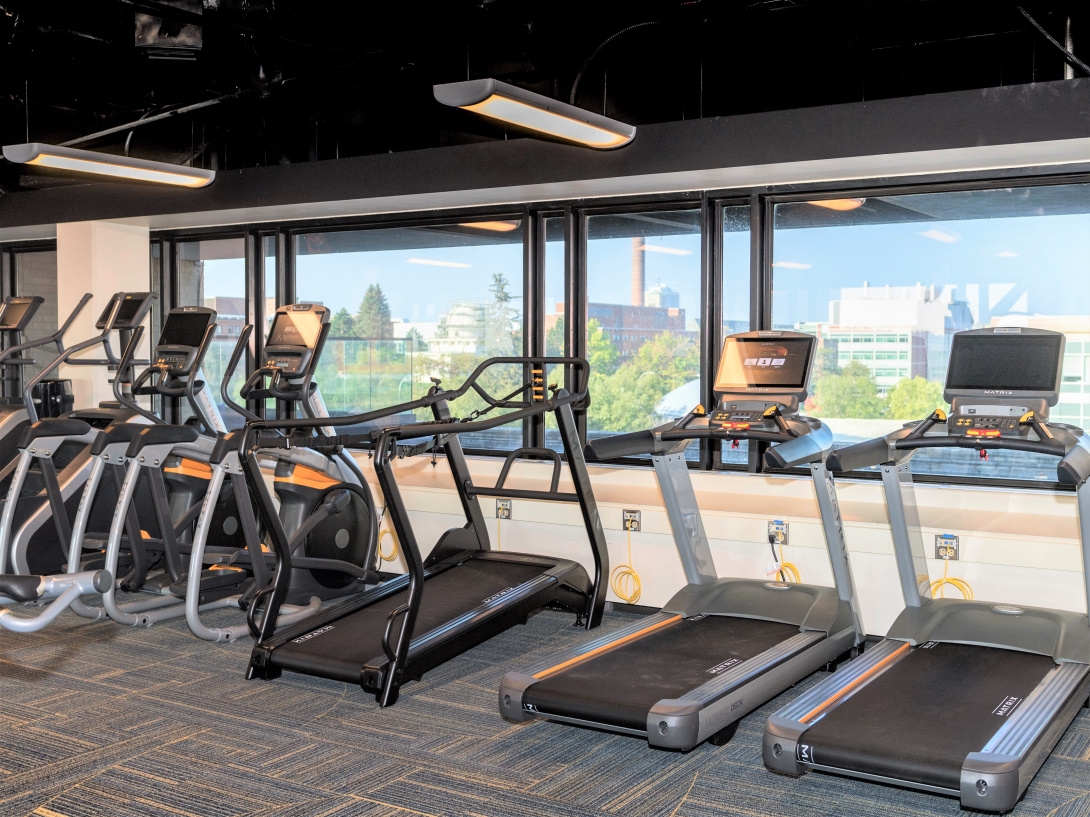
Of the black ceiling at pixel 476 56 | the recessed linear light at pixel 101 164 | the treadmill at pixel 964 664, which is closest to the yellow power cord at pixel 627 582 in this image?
the treadmill at pixel 964 664

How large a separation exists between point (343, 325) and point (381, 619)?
12.2 ft

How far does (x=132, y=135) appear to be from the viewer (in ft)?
25.2

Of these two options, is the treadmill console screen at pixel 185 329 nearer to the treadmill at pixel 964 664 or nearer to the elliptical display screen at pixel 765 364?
the elliptical display screen at pixel 765 364

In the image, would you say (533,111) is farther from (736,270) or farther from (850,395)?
(850,395)

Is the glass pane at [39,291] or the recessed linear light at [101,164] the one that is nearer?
the recessed linear light at [101,164]

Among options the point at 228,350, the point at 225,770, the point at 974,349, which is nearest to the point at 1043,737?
the point at 974,349

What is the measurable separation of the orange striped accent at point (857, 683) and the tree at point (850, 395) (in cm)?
200

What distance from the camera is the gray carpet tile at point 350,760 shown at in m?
3.19

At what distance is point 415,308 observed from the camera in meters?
7.62

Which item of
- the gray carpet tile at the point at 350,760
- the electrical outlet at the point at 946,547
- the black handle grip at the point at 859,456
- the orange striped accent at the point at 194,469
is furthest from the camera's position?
the orange striped accent at the point at 194,469

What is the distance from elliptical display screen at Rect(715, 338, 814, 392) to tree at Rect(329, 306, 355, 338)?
3.91 m

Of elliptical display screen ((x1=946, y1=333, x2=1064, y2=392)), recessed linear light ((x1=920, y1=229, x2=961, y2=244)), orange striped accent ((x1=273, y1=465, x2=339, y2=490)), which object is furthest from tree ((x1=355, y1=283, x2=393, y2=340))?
elliptical display screen ((x1=946, y1=333, x2=1064, y2=392))

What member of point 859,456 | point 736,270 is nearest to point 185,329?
point 736,270

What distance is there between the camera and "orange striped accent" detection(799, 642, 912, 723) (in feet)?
11.2
